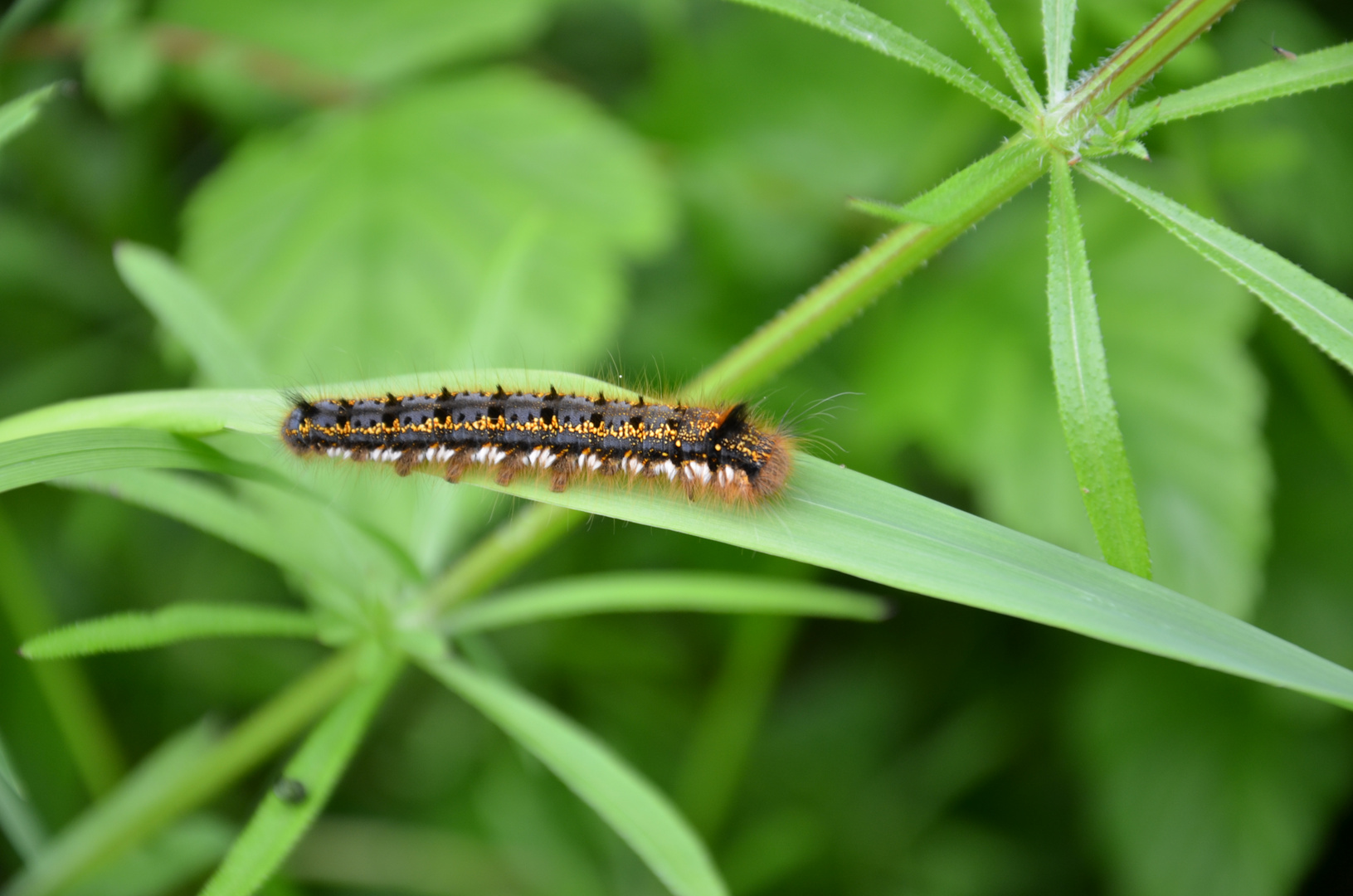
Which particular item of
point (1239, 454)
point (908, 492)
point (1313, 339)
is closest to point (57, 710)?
point (908, 492)

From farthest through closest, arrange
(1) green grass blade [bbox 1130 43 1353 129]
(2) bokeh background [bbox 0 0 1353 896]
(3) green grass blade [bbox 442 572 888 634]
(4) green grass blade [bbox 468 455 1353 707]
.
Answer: (2) bokeh background [bbox 0 0 1353 896] < (3) green grass blade [bbox 442 572 888 634] < (1) green grass blade [bbox 1130 43 1353 129] < (4) green grass blade [bbox 468 455 1353 707]

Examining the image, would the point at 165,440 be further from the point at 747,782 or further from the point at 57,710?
the point at 747,782

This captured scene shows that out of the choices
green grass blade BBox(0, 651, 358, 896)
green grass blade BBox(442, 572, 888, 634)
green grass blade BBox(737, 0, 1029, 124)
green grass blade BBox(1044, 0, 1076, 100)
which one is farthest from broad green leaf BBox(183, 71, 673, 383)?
green grass blade BBox(1044, 0, 1076, 100)

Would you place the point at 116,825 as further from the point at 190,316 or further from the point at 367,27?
the point at 367,27

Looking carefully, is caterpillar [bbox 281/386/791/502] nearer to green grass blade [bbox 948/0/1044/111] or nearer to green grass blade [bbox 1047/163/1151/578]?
green grass blade [bbox 1047/163/1151/578]

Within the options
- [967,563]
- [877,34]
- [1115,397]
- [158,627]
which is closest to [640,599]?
[967,563]

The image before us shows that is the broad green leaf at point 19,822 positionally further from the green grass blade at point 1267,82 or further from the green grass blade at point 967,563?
the green grass blade at point 1267,82
